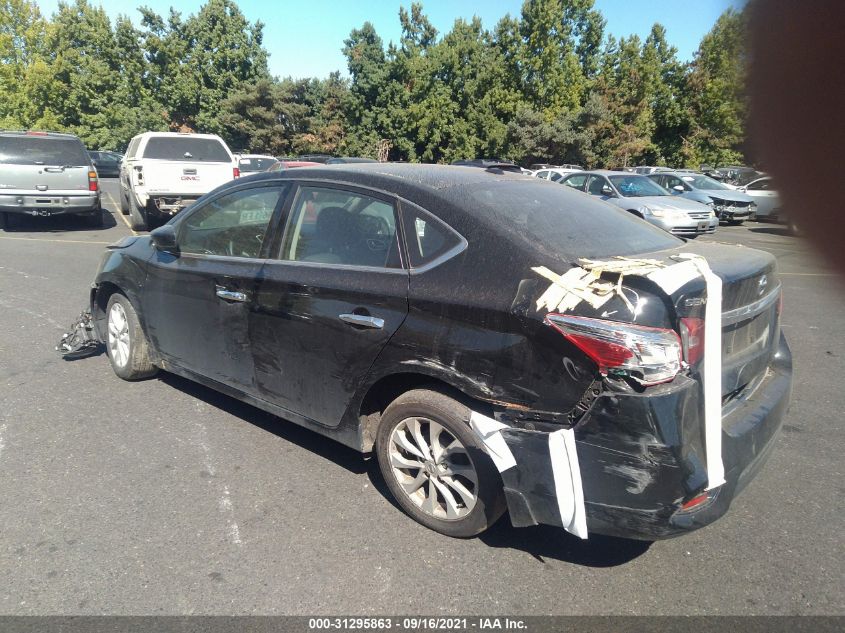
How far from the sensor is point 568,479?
2.58 meters

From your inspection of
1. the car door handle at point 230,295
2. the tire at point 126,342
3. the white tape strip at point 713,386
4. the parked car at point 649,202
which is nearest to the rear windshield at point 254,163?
the parked car at point 649,202

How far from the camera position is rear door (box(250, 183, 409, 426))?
126 inches

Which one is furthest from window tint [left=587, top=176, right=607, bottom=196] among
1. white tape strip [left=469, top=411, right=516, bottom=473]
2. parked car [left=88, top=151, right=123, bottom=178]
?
parked car [left=88, top=151, right=123, bottom=178]

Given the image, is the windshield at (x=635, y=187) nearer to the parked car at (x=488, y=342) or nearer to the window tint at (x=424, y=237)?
the parked car at (x=488, y=342)

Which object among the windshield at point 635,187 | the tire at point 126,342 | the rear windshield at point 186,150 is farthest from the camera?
the windshield at point 635,187

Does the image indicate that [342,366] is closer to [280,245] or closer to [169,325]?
[280,245]

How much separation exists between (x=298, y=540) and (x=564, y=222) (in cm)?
202

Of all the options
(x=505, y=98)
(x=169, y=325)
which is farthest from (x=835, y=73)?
(x=505, y=98)

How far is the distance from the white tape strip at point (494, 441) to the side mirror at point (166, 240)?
2.66m

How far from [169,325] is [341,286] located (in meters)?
1.75

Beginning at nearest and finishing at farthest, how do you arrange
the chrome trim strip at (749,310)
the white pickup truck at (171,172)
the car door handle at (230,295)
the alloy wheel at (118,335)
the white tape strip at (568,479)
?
the white tape strip at (568,479)
the chrome trim strip at (749,310)
the car door handle at (230,295)
the alloy wheel at (118,335)
the white pickup truck at (171,172)

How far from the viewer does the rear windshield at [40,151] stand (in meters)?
12.7

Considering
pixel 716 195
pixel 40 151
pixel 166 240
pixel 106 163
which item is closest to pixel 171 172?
pixel 40 151

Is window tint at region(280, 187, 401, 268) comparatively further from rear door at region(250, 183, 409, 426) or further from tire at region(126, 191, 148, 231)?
tire at region(126, 191, 148, 231)
